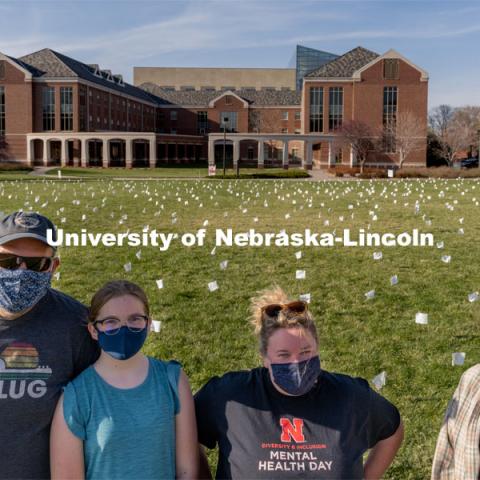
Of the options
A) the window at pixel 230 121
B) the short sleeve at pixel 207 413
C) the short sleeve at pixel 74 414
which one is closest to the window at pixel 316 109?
the window at pixel 230 121

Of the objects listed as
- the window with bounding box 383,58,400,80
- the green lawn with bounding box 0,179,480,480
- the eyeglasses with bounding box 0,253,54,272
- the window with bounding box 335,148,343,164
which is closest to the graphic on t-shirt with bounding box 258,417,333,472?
the eyeglasses with bounding box 0,253,54,272

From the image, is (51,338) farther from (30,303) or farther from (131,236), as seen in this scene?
(131,236)

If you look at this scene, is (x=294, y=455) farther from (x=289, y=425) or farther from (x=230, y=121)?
(x=230, y=121)

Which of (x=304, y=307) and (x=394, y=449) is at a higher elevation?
(x=304, y=307)

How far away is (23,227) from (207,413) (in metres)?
1.38

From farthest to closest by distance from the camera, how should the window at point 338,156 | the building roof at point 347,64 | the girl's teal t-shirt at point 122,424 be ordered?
the building roof at point 347,64 < the window at point 338,156 < the girl's teal t-shirt at point 122,424

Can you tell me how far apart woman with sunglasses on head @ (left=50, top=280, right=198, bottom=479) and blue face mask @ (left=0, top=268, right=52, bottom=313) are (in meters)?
0.34

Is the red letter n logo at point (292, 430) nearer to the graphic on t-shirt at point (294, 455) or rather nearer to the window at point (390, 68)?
the graphic on t-shirt at point (294, 455)

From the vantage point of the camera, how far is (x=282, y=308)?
10.2 feet

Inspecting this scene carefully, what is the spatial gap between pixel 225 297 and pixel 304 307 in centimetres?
608

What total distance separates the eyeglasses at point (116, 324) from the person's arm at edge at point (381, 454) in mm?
1473

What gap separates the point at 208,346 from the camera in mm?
7105

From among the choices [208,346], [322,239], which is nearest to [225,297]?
[208,346]

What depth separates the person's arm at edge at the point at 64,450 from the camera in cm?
297
